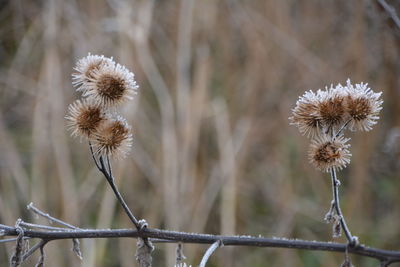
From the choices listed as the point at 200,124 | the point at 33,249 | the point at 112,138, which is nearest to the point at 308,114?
the point at 112,138

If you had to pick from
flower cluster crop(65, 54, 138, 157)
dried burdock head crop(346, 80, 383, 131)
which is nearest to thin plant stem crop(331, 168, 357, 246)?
dried burdock head crop(346, 80, 383, 131)

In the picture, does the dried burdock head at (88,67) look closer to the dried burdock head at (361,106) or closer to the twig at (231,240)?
the twig at (231,240)

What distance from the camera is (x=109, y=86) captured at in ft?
3.12

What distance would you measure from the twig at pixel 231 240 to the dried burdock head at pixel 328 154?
12 centimetres

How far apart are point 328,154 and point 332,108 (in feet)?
0.27

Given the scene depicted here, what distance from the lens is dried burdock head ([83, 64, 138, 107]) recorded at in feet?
3.13

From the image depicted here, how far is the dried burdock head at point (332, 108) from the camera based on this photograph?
927 mm

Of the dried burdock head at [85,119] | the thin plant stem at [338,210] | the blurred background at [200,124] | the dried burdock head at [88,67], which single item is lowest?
the thin plant stem at [338,210]

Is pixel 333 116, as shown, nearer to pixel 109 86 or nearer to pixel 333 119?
pixel 333 119

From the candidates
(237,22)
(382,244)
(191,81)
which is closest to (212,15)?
(237,22)

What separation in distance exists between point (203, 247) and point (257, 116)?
80 centimetres

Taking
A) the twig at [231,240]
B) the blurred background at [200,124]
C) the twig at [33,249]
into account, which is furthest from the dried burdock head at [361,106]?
the blurred background at [200,124]

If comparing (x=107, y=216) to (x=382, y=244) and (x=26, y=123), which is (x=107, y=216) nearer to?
(x=26, y=123)

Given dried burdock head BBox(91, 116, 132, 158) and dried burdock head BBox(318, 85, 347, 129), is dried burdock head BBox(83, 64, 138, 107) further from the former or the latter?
dried burdock head BBox(318, 85, 347, 129)
